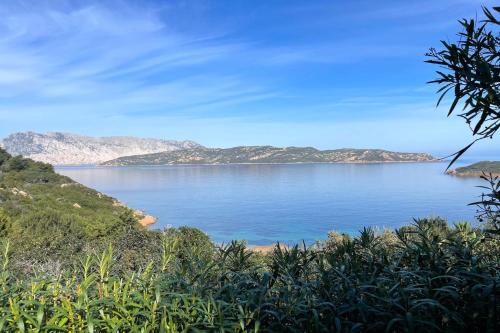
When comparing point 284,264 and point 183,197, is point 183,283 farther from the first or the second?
point 183,197

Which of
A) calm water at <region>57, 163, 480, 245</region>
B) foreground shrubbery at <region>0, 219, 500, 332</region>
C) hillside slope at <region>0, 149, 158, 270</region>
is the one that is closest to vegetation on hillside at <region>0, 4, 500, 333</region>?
foreground shrubbery at <region>0, 219, 500, 332</region>

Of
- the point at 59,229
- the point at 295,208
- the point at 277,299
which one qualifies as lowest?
the point at 295,208

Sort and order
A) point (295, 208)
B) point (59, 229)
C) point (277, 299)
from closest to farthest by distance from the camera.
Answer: point (277, 299), point (59, 229), point (295, 208)

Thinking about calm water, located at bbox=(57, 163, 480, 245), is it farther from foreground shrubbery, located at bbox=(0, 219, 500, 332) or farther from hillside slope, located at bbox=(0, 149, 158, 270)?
foreground shrubbery, located at bbox=(0, 219, 500, 332)

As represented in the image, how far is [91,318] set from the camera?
2.00m

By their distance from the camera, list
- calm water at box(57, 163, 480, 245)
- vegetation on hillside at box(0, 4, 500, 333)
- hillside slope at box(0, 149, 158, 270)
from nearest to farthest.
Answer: vegetation on hillside at box(0, 4, 500, 333)
hillside slope at box(0, 149, 158, 270)
calm water at box(57, 163, 480, 245)

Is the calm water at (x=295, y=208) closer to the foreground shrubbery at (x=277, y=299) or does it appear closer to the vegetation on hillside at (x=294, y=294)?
the vegetation on hillside at (x=294, y=294)

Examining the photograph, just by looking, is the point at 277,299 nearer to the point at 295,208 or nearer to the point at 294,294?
the point at 294,294

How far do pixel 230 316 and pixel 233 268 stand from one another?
798 mm

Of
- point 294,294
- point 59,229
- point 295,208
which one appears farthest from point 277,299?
point 295,208

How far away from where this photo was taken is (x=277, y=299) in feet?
7.97

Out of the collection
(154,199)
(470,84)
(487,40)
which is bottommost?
(154,199)

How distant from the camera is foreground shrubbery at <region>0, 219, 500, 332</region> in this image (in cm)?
210

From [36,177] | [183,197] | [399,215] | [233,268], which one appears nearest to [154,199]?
[183,197]
